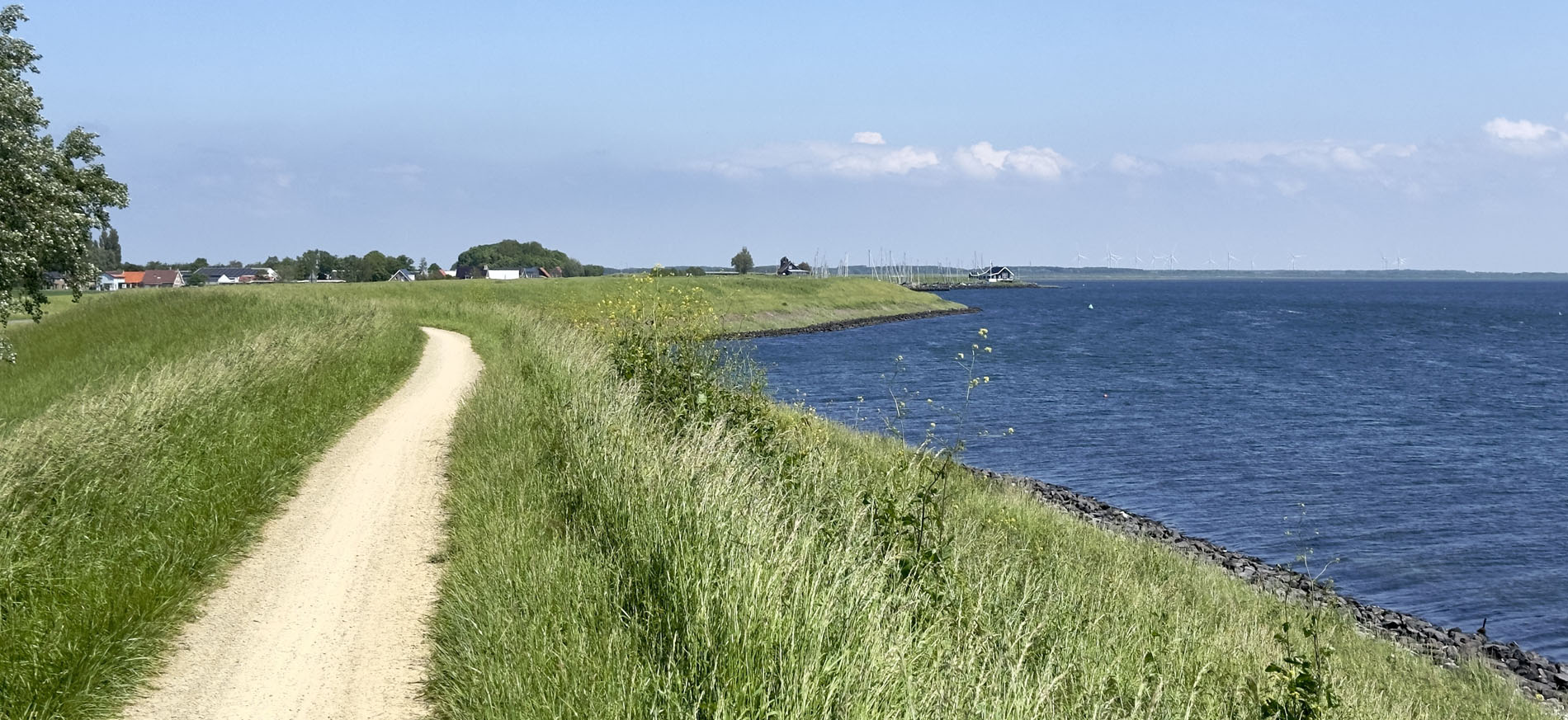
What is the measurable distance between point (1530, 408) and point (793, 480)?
50.9 m

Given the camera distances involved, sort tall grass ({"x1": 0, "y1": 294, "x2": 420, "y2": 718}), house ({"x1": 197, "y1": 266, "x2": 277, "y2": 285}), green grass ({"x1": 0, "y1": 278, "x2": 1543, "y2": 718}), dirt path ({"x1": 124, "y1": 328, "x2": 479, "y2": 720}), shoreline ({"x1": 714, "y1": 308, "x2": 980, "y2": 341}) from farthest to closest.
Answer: house ({"x1": 197, "y1": 266, "x2": 277, "y2": 285}), shoreline ({"x1": 714, "y1": 308, "x2": 980, "y2": 341}), tall grass ({"x1": 0, "y1": 294, "x2": 420, "y2": 718}), dirt path ({"x1": 124, "y1": 328, "x2": 479, "y2": 720}), green grass ({"x1": 0, "y1": 278, "x2": 1543, "y2": 718})

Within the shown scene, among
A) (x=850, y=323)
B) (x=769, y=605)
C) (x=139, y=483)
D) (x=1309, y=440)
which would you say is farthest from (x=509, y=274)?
(x=769, y=605)

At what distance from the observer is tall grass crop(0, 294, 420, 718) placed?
7.62 metres

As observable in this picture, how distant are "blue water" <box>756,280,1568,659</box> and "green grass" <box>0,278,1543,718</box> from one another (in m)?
2.60

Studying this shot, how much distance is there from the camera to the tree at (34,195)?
23.6 meters

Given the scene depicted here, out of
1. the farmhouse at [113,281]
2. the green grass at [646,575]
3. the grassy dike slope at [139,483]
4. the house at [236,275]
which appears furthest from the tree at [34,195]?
the house at [236,275]

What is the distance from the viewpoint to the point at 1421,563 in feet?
79.6

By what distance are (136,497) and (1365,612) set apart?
1996 centimetres

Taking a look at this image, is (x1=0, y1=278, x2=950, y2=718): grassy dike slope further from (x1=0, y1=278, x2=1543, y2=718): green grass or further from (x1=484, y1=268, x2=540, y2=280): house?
(x1=484, y1=268, x2=540, y2=280): house

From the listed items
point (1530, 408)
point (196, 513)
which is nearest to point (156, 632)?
point (196, 513)

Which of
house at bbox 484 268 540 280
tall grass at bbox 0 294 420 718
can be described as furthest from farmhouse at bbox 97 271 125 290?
tall grass at bbox 0 294 420 718

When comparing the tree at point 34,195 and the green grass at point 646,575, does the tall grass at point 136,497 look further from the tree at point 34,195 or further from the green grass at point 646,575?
the tree at point 34,195

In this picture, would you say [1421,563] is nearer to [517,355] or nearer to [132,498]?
[517,355]

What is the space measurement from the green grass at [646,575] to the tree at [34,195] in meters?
6.75
